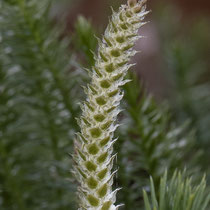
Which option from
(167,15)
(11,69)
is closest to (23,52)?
(11,69)

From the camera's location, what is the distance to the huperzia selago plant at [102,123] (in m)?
0.32

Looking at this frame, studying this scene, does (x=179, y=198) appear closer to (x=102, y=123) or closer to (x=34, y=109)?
(x=102, y=123)

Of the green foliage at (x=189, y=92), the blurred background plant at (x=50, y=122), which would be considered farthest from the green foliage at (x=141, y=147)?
the green foliage at (x=189, y=92)

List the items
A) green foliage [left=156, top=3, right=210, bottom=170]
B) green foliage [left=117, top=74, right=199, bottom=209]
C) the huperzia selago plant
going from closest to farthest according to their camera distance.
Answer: the huperzia selago plant
green foliage [left=117, top=74, right=199, bottom=209]
green foliage [left=156, top=3, right=210, bottom=170]

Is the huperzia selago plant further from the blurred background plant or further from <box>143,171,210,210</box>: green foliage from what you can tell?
the blurred background plant

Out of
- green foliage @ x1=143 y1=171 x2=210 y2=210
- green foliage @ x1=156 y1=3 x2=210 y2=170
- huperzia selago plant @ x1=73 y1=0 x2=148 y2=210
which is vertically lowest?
green foliage @ x1=143 y1=171 x2=210 y2=210

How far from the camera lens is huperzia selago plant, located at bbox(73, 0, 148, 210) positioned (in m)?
0.32

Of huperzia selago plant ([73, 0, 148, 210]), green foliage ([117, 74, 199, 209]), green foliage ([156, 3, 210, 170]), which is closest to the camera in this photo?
huperzia selago plant ([73, 0, 148, 210])

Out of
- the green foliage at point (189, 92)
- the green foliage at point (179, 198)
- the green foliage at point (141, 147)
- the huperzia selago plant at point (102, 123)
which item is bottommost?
the green foliage at point (179, 198)

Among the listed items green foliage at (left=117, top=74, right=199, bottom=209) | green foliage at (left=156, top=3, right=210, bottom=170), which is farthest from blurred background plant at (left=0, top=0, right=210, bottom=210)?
green foliage at (left=156, top=3, right=210, bottom=170)

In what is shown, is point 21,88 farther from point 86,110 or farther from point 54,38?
point 86,110

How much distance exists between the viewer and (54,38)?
2.02 feet

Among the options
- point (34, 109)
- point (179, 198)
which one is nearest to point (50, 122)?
point (34, 109)

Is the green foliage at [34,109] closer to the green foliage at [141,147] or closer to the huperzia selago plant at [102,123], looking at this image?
the green foliage at [141,147]
